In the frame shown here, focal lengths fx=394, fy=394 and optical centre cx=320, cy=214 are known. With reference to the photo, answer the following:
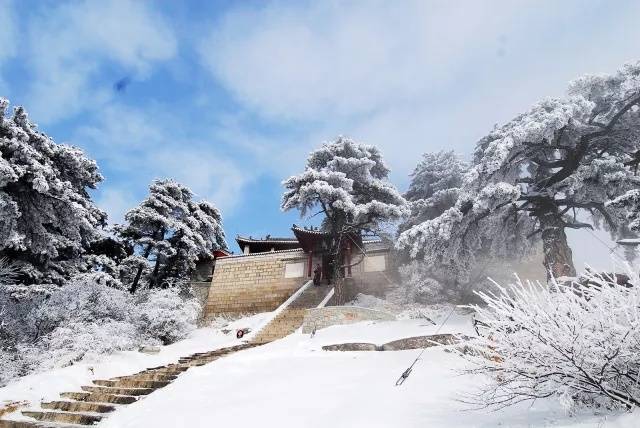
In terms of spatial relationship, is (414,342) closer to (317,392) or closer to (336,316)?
(317,392)

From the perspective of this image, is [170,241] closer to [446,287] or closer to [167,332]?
[167,332]

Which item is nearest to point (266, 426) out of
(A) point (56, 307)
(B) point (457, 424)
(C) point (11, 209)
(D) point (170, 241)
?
(B) point (457, 424)

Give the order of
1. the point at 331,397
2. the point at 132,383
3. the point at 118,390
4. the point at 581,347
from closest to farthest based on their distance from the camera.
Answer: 1. the point at 581,347
2. the point at 331,397
3. the point at 118,390
4. the point at 132,383

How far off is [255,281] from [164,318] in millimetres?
9444

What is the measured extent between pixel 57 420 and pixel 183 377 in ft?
6.64

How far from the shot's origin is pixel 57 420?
19.3 feet

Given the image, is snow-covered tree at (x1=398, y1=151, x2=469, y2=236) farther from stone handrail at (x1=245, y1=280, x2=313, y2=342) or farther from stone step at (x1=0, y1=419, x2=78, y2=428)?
stone step at (x1=0, y1=419, x2=78, y2=428)

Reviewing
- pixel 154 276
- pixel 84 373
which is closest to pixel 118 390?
pixel 84 373

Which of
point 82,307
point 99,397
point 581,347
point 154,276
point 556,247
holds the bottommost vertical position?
point 99,397

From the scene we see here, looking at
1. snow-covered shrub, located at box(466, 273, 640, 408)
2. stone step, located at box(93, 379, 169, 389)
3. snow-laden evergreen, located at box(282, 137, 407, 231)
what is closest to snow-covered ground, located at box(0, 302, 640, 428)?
snow-covered shrub, located at box(466, 273, 640, 408)

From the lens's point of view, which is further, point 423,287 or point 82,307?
point 423,287

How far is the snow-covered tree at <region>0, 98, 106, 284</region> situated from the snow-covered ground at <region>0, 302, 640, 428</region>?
17.6ft

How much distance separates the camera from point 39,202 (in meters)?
12.1

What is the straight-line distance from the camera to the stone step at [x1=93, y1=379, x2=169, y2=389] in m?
7.13
